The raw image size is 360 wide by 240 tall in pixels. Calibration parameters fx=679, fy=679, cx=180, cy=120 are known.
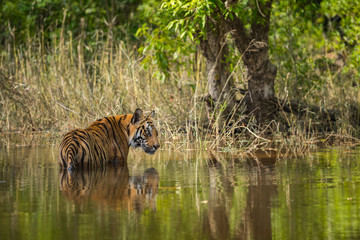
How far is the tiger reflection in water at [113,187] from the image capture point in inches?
247

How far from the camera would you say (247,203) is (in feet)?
20.0

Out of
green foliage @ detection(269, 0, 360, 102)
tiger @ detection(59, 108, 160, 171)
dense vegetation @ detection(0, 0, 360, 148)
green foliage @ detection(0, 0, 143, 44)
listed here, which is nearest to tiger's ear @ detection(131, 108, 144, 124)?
tiger @ detection(59, 108, 160, 171)

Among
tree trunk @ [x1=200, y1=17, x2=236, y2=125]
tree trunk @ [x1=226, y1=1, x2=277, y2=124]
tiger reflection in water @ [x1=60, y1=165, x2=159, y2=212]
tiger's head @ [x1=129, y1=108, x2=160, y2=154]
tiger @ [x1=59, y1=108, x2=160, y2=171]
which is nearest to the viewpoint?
tiger reflection in water @ [x1=60, y1=165, x2=159, y2=212]

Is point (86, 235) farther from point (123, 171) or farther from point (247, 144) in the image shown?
point (247, 144)

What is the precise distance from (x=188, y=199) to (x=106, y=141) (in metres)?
2.99

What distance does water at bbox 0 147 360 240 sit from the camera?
5016mm

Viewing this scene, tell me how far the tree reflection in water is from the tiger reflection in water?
63 centimetres

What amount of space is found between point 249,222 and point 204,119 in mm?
7986

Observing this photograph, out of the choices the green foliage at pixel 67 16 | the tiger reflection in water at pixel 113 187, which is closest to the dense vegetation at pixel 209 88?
the tiger reflection in water at pixel 113 187

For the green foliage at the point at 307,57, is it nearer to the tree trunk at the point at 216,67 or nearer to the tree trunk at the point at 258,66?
the tree trunk at the point at 258,66

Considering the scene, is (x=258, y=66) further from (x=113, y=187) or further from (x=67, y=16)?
(x=67, y=16)

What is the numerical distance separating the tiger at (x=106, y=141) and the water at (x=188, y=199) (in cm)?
25

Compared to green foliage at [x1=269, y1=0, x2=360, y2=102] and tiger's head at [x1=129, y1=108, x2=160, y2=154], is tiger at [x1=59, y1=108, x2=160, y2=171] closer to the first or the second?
tiger's head at [x1=129, y1=108, x2=160, y2=154]

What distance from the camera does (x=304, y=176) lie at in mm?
7707
